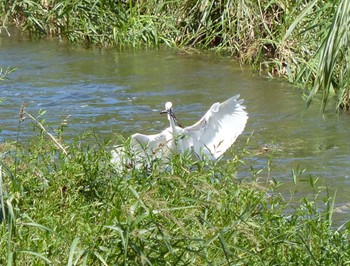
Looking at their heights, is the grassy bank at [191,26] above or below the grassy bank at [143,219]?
below

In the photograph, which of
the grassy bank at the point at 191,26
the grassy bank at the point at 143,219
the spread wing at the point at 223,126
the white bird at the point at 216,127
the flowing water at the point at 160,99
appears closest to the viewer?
the grassy bank at the point at 143,219

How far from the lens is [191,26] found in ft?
37.8

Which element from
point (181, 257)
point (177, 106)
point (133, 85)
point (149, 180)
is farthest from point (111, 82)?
point (181, 257)

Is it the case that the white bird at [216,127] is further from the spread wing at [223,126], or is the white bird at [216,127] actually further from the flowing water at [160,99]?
the flowing water at [160,99]

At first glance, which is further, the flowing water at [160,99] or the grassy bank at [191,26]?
the grassy bank at [191,26]

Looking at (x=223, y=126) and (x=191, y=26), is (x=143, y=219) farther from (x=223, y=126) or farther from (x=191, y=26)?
(x=191, y=26)

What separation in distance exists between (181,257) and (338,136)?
15.6 ft

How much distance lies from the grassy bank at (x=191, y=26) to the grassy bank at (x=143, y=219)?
4.40 m

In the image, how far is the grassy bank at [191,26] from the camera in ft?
33.1

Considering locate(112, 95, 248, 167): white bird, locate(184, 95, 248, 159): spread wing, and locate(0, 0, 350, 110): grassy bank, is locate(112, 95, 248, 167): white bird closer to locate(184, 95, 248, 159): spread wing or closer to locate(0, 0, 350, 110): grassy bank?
locate(184, 95, 248, 159): spread wing

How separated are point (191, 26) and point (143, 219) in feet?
25.1

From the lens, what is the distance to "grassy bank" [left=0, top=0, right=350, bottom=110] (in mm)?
10094

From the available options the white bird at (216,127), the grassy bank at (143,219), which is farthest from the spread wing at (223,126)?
the grassy bank at (143,219)

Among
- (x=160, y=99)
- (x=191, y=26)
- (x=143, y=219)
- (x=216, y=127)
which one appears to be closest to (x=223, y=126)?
(x=216, y=127)
